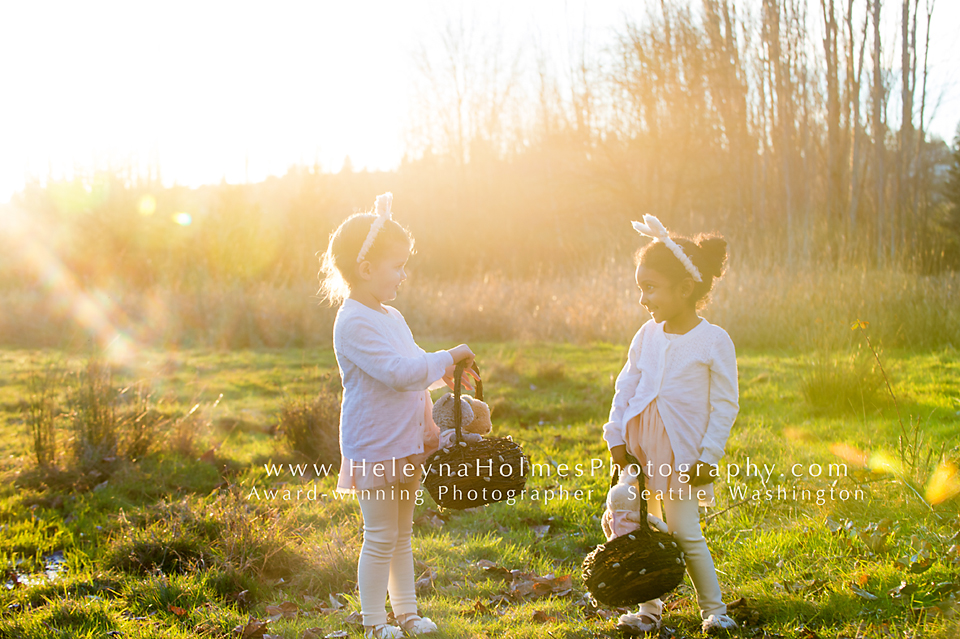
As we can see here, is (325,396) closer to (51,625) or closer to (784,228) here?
(51,625)

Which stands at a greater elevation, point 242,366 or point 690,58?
point 690,58

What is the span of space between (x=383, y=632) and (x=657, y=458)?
1.41m

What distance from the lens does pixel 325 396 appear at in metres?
6.51

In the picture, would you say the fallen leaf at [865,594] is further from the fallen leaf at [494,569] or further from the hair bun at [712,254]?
the fallen leaf at [494,569]

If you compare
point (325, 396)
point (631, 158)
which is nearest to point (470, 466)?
point (325, 396)

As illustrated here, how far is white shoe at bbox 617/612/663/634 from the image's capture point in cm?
307

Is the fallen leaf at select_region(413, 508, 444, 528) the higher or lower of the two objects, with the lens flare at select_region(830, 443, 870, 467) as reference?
lower

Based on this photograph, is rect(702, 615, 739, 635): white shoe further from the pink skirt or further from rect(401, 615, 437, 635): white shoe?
rect(401, 615, 437, 635): white shoe

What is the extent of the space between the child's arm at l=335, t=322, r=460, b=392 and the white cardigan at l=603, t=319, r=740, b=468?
2.90 ft

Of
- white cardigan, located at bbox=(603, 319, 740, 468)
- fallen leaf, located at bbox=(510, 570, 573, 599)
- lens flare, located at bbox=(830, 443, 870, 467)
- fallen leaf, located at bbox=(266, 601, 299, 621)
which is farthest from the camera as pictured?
lens flare, located at bbox=(830, 443, 870, 467)

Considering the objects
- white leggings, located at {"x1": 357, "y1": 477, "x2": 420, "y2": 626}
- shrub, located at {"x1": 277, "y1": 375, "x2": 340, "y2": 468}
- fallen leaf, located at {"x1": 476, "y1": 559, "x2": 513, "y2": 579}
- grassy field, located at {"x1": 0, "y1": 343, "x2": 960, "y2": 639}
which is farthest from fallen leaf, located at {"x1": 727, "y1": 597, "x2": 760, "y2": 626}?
shrub, located at {"x1": 277, "y1": 375, "x2": 340, "y2": 468}

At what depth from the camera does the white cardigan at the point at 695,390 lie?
9.41ft

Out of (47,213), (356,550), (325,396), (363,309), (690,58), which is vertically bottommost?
(356,550)

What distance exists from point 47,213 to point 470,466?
26.8 m
